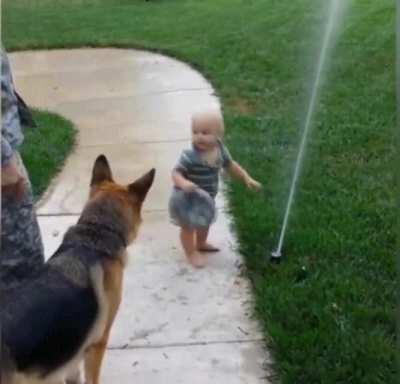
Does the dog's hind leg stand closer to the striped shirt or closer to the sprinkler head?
the striped shirt

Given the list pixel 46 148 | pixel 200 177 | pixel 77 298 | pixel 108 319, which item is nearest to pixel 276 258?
pixel 200 177

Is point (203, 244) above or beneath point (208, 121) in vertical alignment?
beneath

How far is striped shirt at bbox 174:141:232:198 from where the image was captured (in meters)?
4.61

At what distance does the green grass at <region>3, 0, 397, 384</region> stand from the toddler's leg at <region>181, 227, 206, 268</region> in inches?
10.1

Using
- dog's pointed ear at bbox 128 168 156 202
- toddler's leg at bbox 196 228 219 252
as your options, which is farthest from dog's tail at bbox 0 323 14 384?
toddler's leg at bbox 196 228 219 252

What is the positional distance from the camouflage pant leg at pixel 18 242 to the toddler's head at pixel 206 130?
116cm

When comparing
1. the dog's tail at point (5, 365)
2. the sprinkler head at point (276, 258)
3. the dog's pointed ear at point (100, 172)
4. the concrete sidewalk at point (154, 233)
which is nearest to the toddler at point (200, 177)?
the concrete sidewalk at point (154, 233)

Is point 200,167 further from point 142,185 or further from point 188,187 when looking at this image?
point 142,185

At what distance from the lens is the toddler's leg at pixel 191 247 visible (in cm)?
484

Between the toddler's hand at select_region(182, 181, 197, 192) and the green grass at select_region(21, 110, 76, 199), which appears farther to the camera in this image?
the green grass at select_region(21, 110, 76, 199)

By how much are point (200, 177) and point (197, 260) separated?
482 mm

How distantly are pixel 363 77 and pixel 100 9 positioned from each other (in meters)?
6.30

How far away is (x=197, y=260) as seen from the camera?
16.0 ft

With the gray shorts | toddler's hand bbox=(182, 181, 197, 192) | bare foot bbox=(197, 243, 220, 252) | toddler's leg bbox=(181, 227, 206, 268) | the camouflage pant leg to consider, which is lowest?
bare foot bbox=(197, 243, 220, 252)
